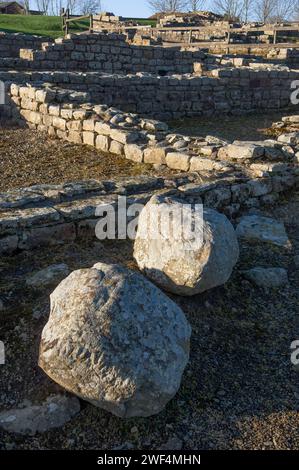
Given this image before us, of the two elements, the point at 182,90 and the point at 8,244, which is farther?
the point at 182,90

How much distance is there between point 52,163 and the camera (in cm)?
842

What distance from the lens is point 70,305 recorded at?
10.6 feet

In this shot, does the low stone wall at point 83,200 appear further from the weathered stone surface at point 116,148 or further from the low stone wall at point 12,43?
the low stone wall at point 12,43

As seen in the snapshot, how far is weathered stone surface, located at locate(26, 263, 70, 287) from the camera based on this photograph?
14.4 ft

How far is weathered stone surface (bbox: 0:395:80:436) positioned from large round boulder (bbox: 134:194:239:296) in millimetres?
1355

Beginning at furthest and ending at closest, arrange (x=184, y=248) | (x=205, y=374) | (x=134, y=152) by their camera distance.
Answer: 1. (x=134, y=152)
2. (x=184, y=248)
3. (x=205, y=374)

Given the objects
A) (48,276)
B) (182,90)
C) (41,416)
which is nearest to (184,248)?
(48,276)

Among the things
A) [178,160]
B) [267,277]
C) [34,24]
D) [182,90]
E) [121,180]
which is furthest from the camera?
[34,24]

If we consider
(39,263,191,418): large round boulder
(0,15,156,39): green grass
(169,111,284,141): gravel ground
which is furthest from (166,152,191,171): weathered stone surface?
(0,15,156,39): green grass

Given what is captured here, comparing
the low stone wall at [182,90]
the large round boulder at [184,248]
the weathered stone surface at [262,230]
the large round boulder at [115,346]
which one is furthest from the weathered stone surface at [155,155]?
the large round boulder at [115,346]

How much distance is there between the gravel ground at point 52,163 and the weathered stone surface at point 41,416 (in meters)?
4.35

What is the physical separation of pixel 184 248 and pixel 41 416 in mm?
1707

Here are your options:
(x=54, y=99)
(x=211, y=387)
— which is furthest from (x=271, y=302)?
(x=54, y=99)

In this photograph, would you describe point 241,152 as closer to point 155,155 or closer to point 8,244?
point 155,155
